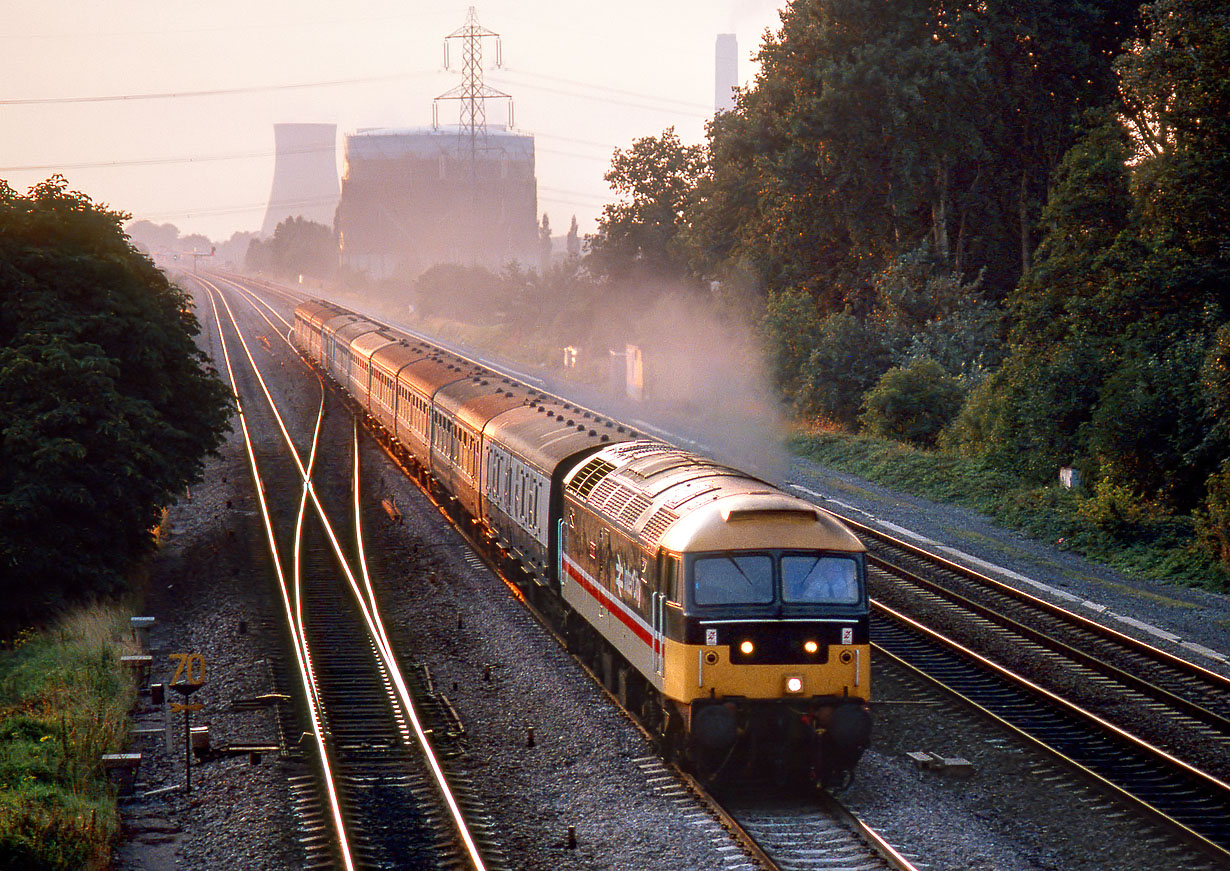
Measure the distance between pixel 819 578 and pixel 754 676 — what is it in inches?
49.6

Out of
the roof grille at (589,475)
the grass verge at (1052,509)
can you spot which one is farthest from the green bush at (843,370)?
Answer: the roof grille at (589,475)

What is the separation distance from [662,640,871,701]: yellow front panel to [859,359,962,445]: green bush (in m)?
29.1

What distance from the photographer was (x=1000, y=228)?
178 ft

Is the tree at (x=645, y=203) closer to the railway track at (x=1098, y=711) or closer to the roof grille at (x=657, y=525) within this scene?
the railway track at (x=1098, y=711)

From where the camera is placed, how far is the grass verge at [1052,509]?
Answer: 25.7 meters

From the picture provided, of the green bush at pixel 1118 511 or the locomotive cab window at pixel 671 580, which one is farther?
the green bush at pixel 1118 511

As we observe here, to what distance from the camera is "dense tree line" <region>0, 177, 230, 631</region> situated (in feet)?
78.5

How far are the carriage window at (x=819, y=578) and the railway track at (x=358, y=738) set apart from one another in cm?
402

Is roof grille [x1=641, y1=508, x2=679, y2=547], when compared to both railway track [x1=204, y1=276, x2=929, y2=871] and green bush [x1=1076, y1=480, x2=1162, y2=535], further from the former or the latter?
green bush [x1=1076, y1=480, x2=1162, y2=535]

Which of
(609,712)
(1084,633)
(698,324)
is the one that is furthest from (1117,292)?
(698,324)

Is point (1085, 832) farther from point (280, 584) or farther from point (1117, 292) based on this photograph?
point (1117, 292)

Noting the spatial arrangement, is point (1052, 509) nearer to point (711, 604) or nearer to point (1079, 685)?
point (1079, 685)

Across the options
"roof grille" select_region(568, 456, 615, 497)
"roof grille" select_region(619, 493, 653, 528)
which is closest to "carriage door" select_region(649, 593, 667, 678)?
"roof grille" select_region(619, 493, 653, 528)

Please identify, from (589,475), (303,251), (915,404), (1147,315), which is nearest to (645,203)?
(915,404)
